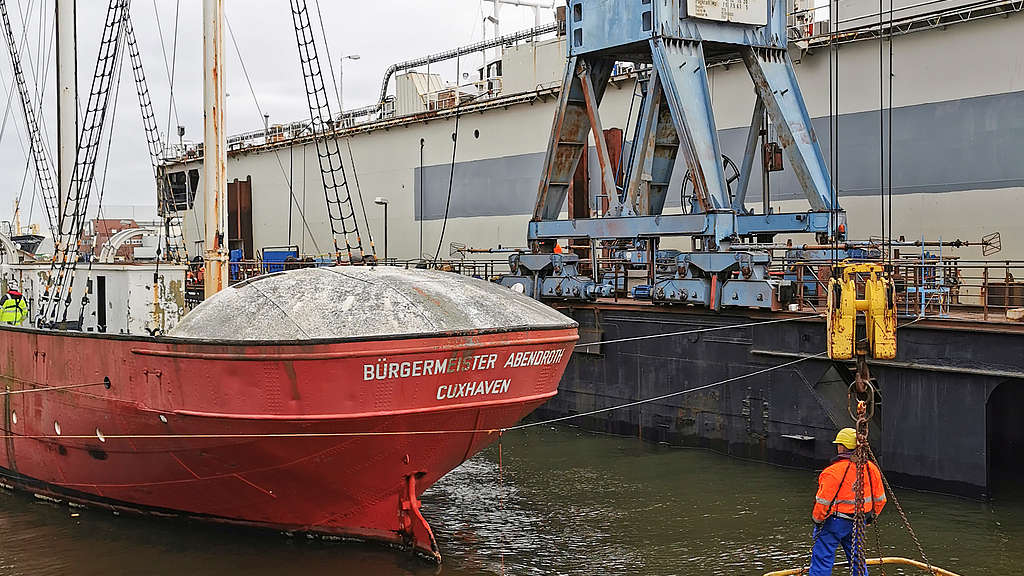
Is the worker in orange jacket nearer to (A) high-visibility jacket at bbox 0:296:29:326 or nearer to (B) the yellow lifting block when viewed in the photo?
(B) the yellow lifting block

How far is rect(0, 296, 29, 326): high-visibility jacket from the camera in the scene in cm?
1548

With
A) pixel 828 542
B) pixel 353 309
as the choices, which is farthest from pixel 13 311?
pixel 828 542

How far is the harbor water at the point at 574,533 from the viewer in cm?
1120

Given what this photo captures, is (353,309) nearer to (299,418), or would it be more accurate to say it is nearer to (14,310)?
(299,418)

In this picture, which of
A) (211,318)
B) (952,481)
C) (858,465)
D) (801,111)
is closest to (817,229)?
(801,111)

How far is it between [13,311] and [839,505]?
1298 cm

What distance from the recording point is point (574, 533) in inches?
492

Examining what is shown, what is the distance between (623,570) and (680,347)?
6.75 meters

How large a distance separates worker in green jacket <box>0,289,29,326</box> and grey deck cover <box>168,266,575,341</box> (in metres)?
5.43

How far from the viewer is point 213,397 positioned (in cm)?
1076

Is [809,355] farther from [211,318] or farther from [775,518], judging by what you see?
[211,318]

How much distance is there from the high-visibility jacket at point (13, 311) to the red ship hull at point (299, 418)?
3105 mm

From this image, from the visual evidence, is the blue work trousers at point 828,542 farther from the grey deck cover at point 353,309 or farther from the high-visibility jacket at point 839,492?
the grey deck cover at point 353,309

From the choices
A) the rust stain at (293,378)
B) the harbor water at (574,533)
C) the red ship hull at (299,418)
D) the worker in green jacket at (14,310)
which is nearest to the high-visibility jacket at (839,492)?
the harbor water at (574,533)
